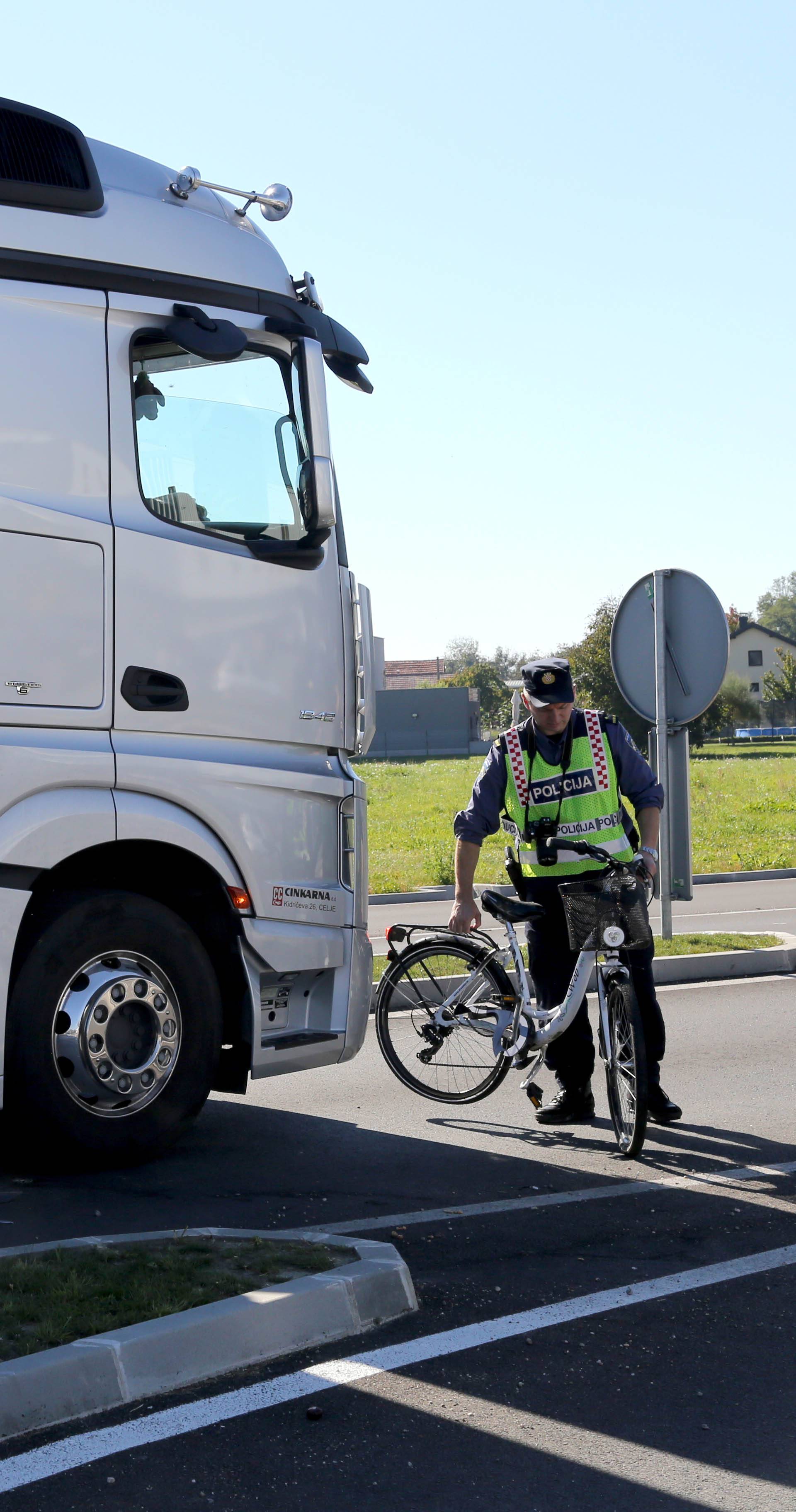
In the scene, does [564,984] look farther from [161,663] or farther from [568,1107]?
[161,663]

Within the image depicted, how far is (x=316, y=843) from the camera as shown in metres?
5.86

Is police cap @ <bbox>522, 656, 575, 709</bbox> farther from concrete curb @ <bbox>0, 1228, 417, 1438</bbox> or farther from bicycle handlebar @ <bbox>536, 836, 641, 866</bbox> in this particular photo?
concrete curb @ <bbox>0, 1228, 417, 1438</bbox>

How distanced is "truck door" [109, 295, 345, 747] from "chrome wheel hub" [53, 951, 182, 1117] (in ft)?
2.92

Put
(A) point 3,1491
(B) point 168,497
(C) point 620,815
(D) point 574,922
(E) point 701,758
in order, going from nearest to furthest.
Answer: (A) point 3,1491 → (B) point 168,497 → (D) point 574,922 → (C) point 620,815 → (E) point 701,758

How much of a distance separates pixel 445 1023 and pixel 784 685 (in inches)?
4417

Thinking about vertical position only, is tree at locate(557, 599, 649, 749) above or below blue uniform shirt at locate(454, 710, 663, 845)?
above

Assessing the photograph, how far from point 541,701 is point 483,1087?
169 centimetres

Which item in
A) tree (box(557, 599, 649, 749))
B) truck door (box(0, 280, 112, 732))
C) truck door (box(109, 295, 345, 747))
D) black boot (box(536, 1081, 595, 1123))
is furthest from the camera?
tree (box(557, 599, 649, 749))

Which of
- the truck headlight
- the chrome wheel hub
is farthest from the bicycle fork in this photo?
the chrome wheel hub

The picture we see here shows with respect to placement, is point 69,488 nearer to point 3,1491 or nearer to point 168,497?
point 168,497

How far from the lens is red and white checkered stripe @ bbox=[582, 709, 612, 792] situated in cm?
635

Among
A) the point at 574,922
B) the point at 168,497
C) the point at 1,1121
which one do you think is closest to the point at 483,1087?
the point at 574,922

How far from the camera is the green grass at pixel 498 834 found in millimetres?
20641

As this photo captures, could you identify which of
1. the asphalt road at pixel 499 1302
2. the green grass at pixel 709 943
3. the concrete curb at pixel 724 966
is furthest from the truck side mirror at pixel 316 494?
the green grass at pixel 709 943
